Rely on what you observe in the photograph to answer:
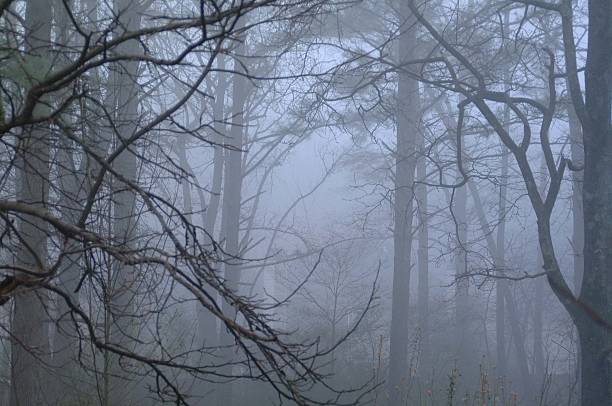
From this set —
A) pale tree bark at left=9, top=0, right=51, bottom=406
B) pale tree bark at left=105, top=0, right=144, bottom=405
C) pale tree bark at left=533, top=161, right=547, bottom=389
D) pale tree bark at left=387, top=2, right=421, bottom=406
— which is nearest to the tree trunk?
pale tree bark at left=105, top=0, right=144, bottom=405

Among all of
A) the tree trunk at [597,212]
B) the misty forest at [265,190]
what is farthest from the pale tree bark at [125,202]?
the tree trunk at [597,212]

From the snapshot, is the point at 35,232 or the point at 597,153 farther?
the point at 35,232

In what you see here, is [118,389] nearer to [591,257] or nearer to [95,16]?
[591,257]

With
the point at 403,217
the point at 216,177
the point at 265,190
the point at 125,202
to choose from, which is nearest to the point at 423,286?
the point at 265,190

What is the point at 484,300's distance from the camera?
29828 mm

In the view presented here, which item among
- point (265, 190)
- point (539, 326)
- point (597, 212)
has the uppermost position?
point (265, 190)

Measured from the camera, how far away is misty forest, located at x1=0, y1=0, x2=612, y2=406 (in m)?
4.59

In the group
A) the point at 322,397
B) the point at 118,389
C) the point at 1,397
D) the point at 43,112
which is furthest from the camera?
the point at 322,397

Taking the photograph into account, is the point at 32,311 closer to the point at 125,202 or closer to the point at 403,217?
the point at 125,202

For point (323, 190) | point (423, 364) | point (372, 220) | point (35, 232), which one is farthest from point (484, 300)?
point (323, 190)

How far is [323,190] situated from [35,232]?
4814 cm

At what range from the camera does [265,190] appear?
842 inches

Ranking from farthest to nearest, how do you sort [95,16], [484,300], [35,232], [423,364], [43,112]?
[484,300] < [423,364] < [95,16] < [35,232] < [43,112]

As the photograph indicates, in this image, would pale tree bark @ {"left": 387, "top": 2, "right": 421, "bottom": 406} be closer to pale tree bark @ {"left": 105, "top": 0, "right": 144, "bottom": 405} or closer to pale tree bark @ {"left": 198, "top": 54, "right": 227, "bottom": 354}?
pale tree bark @ {"left": 198, "top": 54, "right": 227, "bottom": 354}
